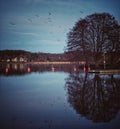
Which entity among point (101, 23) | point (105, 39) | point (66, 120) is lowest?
point (66, 120)

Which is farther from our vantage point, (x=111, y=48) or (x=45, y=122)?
(x=111, y=48)

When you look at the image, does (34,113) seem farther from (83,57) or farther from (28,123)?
(83,57)

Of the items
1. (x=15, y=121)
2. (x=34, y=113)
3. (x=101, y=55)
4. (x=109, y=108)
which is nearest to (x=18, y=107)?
(x=34, y=113)

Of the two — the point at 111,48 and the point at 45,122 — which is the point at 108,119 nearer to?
the point at 45,122

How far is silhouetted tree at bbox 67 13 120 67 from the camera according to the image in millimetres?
42656

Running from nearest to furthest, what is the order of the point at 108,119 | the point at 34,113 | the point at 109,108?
the point at 108,119, the point at 34,113, the point at 109,108

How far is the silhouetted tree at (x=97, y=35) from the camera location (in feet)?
140

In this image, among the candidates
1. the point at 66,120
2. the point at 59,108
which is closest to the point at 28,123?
the point at 66,120

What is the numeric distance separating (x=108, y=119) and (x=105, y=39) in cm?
3547

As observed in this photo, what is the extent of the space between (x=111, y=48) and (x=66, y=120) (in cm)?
3585

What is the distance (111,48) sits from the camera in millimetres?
42844

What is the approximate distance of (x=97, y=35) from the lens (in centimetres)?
4322

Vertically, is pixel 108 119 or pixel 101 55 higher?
pixel 101 55

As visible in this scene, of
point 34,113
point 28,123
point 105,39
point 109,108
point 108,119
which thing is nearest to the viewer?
point 28,123
